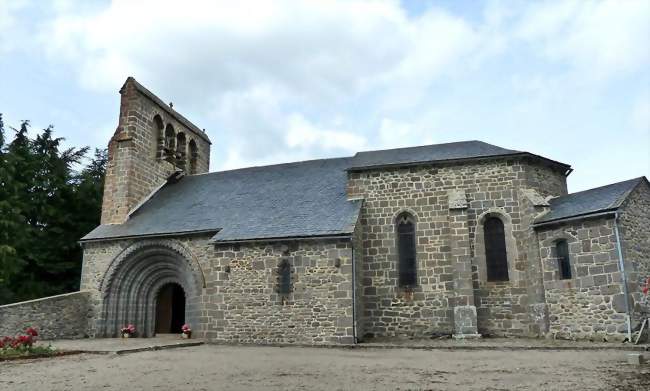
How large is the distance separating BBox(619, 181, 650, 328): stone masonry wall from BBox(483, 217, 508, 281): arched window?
333 centimetres

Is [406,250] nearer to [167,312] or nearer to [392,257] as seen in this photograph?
[392,257]

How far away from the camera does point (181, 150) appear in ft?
77.6

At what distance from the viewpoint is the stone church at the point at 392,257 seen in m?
13.6

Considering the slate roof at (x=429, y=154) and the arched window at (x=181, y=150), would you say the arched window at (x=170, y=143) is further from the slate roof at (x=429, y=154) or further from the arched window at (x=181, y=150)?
the slate roof at (x=429, y=154)

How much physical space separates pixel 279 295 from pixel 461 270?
17.8ft

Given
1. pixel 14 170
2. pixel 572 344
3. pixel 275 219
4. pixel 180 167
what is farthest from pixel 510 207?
pixel 14 170

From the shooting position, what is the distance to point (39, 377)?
27.9 feet

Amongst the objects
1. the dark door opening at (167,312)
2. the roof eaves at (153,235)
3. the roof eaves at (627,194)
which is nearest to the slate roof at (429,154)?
the roof eaves at (627,194)

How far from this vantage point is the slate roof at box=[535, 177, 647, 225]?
13.4m

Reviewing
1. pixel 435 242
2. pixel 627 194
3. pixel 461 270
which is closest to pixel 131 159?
pixel 435 242

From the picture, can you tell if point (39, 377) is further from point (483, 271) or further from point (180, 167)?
point (180, 167)

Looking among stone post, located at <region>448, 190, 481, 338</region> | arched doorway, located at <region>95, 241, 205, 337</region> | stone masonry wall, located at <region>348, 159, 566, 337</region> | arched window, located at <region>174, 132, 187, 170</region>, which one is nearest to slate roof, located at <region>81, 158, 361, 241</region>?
arched doorway, located at <region>95, 241, 205, 337</region>

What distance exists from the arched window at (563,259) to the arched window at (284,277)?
25.2 feet

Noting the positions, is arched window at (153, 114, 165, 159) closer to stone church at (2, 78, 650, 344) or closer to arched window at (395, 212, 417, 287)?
stone church at (2, 78, 650, 344)
